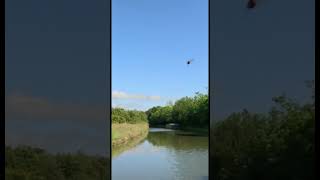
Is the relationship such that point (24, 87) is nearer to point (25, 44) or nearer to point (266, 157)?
point (25, 44)

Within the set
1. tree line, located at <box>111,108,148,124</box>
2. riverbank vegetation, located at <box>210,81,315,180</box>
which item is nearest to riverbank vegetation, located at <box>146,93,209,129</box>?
tree line, located at <box>111,108,148,124</box>

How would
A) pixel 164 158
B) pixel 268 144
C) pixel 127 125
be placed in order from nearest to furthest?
1. pixel 268 144
2. pixel 127 125
3. pixel 164 158

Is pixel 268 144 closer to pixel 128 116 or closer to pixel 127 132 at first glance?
pixel 128 116

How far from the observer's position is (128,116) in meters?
4.18

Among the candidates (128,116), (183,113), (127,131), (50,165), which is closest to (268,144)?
(183,113)

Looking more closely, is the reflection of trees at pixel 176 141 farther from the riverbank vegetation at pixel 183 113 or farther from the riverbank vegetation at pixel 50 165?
the riverbank vegetation at pixel 50 165

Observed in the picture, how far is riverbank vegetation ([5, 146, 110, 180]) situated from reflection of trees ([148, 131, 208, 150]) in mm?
894

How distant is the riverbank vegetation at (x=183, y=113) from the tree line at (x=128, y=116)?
3.0 inches

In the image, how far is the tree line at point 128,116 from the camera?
404cm

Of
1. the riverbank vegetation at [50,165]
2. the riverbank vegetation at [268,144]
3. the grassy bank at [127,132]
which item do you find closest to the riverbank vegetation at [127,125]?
the grassy bank at [127,132]

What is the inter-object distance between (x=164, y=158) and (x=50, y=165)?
148cm

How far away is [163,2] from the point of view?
4410 millimetres

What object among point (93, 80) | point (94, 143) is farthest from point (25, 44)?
point (94, 143)

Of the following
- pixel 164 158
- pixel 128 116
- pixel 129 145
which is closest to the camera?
pixel 128 116
